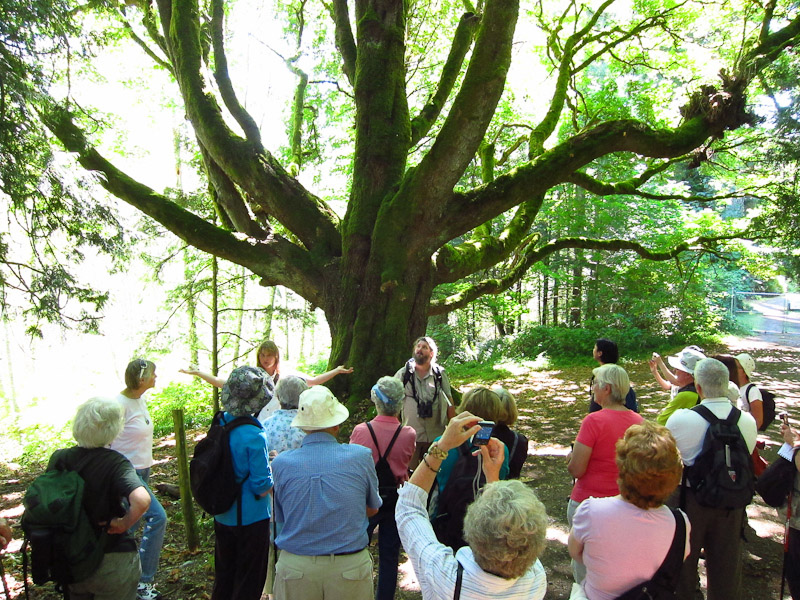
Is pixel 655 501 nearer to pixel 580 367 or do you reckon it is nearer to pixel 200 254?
pixel 200 254

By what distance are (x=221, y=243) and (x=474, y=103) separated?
13.0 ft

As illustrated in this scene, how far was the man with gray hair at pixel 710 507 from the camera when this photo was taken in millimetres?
3105

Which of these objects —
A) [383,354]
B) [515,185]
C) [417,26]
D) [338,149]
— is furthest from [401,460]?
[338,149]

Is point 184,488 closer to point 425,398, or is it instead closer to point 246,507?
point 246,507

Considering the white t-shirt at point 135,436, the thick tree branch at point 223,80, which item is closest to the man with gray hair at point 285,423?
the white t-shirt at point 135,436

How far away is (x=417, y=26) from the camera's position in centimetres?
1158

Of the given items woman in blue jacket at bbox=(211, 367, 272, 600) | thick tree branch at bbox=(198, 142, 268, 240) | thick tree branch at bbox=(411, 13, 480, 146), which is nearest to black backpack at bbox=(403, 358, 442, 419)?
woman in blue jacket at bbox=(211, 367, 272, 600)

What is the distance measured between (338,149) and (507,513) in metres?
15.8

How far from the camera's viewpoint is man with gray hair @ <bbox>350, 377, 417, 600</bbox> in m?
3.22

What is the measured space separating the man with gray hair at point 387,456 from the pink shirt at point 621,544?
1273 mm

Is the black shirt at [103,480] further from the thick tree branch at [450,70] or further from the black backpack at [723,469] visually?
the thick tree branch at [450,70]

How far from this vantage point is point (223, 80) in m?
8.14

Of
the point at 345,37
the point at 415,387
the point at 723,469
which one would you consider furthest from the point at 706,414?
the point at 345,37

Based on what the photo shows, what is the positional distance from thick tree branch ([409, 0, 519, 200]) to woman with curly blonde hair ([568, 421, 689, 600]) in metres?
4.82
